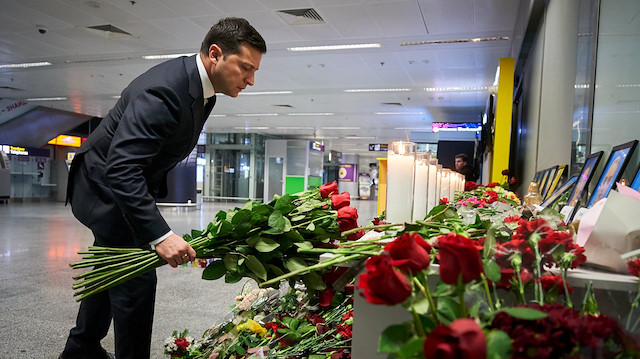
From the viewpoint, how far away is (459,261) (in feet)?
1.55

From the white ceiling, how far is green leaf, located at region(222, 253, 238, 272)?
5.33 meters

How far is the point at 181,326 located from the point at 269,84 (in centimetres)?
868

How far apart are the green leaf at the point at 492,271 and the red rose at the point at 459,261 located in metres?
0.07

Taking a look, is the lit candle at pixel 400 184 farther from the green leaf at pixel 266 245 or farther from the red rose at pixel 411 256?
the red rose at pixel 411 256

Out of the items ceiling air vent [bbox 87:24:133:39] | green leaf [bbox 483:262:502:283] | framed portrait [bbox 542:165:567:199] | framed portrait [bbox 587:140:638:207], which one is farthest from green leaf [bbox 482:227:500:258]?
ceiling air vent [bbox 87:24:133:39]

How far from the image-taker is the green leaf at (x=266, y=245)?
115cm

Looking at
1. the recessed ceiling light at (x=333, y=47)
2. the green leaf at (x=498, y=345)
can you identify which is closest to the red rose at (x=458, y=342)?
the green leaf at (x=498, y=345)

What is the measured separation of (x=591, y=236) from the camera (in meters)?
0.72

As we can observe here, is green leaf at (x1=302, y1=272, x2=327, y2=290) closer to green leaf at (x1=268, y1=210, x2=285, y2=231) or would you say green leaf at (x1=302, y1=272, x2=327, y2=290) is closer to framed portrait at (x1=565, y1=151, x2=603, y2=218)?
green leaf at (x1=268, y1=210, x2=285, y2=231)

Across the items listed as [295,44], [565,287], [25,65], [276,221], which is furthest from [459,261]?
[25,65]

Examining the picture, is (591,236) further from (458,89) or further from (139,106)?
(458,89)

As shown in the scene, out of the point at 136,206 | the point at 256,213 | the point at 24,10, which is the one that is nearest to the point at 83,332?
the point at 136,206

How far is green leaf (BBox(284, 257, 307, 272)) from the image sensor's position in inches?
46.9

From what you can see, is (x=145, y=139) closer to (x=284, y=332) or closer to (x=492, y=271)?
(x=284, y=332)
